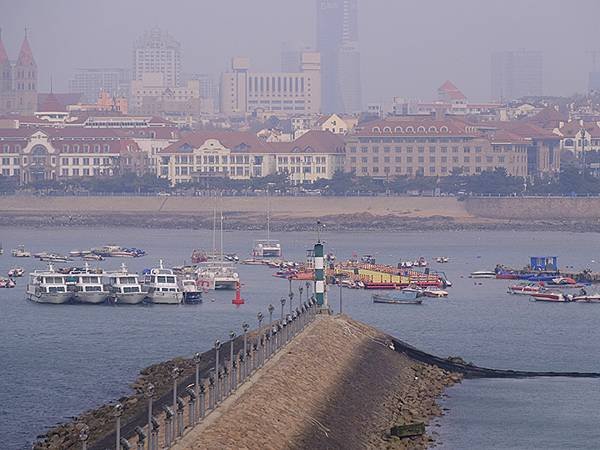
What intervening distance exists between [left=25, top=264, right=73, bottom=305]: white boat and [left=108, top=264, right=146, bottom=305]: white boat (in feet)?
4.17

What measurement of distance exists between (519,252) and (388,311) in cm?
3247

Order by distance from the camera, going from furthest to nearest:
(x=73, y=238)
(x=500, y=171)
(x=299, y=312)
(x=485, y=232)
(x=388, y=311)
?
(x=500, y=171)
(x=485, y=232)
(x=73, y=238)
(x=388, y=311)
(x=299, y=312)

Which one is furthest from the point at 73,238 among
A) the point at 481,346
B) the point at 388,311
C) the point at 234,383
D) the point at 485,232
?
the point at 234,383

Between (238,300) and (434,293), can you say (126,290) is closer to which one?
(238,300)

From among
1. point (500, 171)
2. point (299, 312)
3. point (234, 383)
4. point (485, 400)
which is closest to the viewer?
point (234, 383)

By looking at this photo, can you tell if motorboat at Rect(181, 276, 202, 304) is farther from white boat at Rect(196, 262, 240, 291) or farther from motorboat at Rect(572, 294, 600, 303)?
motorboat at Rect(572, 294, 600, 303)

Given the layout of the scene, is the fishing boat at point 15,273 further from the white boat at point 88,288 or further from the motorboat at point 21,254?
Answer: the motorboat at point 21,254

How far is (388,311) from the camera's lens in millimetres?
55812

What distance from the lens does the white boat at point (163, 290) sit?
57125 mm

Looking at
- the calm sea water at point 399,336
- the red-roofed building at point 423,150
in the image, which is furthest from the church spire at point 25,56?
the calm sea water at point 399,336

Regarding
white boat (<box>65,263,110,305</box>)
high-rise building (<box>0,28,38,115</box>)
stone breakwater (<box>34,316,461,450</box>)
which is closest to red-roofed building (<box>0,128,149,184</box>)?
high-rise building (<box>0,28,38,115</box>)

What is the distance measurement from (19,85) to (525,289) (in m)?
134

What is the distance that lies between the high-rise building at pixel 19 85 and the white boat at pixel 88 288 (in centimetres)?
13399

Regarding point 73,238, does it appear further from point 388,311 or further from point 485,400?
point 485,400
